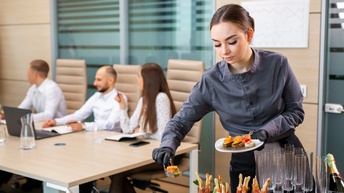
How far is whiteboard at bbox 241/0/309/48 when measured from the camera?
3.55 meters

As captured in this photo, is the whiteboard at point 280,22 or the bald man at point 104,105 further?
the bald man at point 104,105

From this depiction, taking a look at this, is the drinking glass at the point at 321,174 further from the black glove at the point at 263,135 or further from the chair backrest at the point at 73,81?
the chair backrest at the point at 73,81

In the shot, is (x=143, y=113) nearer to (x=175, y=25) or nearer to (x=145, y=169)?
(x=145, y=169)

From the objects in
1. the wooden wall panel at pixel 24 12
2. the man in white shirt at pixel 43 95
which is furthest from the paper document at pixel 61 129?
the wooden wall panel at pixel 24 12

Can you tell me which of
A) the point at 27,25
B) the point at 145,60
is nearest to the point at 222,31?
the point at 145,60

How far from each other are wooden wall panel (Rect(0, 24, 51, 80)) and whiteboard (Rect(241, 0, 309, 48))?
2.86m

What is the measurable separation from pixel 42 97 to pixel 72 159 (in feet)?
6.60

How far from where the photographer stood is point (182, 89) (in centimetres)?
378

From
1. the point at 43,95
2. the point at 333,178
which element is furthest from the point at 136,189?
the point at 333,178

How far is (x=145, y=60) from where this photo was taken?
4.83m

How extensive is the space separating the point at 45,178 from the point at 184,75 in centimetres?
167

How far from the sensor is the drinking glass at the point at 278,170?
5.35 feet

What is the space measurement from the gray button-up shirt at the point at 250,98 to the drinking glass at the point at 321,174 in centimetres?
25

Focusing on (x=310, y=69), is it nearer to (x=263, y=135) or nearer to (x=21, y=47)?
(x=263, y=135)
